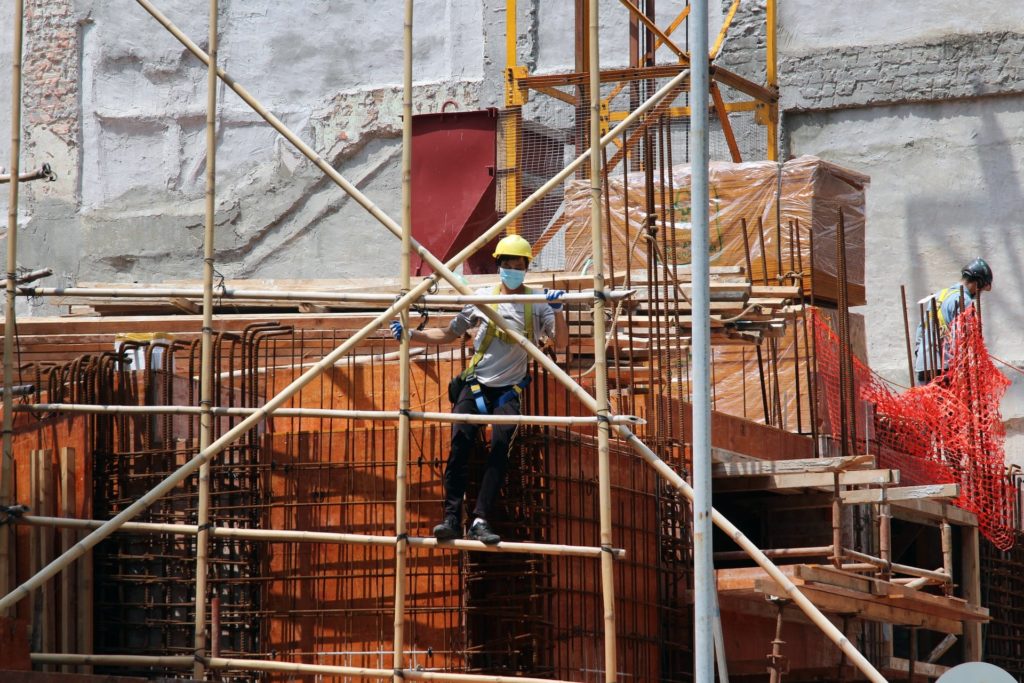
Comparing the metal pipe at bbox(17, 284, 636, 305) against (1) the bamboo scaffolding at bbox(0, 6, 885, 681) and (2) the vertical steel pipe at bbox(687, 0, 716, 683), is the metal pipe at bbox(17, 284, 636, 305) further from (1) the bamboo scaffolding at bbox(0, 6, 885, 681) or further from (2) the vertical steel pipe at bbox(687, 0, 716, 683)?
(2) the vertical steel pipe at bbox(687, 0, 716, 683)

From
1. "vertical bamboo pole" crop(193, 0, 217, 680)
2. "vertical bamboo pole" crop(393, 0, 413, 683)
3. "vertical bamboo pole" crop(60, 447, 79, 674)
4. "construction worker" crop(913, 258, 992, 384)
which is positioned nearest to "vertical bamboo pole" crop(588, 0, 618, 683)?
"vertical bamboo pole" crop(393, 0, 413, 683)

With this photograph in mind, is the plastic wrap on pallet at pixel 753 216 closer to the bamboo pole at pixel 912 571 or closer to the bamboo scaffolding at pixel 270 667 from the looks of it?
the bamboo pole at pixel 912 571

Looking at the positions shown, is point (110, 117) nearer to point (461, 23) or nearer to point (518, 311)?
point (461, 23)

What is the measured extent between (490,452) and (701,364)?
2.04 metres

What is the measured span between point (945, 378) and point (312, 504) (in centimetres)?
688

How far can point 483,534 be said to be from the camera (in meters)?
10.6

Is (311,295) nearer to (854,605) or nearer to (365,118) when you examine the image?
(854,605)

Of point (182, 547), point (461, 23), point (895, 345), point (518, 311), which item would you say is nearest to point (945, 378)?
point (895, 345)

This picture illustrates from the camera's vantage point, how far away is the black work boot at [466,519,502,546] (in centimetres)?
1053

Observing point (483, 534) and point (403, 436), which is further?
point (483, 534)

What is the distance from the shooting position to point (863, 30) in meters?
21.5

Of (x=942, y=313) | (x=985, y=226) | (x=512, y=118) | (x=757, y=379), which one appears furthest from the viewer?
(x=985, y=226)

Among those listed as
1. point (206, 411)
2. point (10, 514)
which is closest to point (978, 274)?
point (206, 411)

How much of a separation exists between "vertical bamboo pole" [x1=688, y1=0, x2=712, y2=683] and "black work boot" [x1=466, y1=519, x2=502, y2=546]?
1464mm
